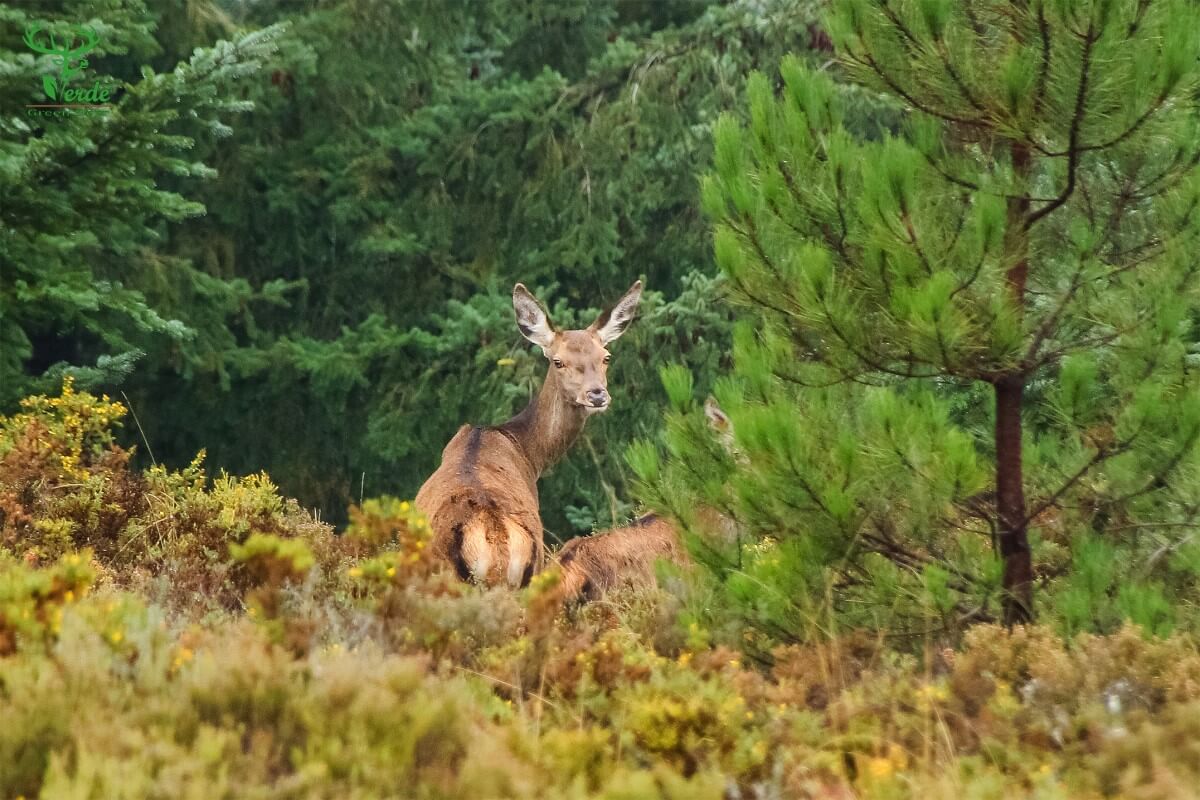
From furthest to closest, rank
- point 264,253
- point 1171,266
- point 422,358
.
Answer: point 264,253 → point 422,358 → point 1171,266

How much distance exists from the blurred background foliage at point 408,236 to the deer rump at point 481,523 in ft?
16.4

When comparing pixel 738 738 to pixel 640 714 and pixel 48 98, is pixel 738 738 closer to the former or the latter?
pixel 640 714

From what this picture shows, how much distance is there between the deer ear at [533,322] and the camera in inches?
427

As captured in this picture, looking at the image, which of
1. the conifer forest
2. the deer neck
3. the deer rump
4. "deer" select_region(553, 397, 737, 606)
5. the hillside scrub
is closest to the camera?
the hillside scrub

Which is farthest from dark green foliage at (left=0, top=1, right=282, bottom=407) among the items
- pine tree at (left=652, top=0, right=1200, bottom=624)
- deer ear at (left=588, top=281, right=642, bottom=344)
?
pine tree at (left=652, top=0, right=1200, bottom=624)

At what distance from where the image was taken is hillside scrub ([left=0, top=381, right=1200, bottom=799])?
4195 mm

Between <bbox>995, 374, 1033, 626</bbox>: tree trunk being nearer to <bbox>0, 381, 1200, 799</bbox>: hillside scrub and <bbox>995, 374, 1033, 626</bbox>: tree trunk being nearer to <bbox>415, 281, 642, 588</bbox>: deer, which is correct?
<bbox>0, 381, 1200, 799</bbox>: hillside scrub

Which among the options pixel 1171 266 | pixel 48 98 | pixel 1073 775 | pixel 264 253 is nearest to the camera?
pixel 1073 775

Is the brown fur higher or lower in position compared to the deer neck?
lower

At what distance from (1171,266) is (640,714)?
8.57 ft

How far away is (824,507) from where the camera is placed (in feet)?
18.7

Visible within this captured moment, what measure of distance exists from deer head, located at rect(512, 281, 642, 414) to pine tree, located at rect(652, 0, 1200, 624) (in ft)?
14.7

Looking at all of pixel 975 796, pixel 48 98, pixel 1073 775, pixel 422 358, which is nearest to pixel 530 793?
pixel 975 796

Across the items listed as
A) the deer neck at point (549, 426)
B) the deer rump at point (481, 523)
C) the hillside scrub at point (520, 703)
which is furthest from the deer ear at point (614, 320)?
the hillside scrub at point (520, 703)
